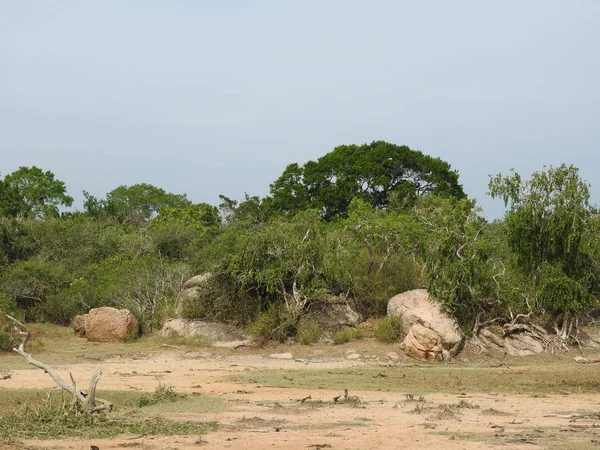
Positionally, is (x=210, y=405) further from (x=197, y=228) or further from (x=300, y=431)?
(x=197, y=228)

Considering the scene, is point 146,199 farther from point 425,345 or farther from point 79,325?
point 425,345

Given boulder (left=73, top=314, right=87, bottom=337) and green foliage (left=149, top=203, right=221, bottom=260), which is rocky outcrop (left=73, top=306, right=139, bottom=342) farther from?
green foliage (left=149, top=203, right=221, bottom=260)

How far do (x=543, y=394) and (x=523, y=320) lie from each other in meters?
6.93

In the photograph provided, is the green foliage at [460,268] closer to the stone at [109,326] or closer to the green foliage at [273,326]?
the green foliage at [273,326]

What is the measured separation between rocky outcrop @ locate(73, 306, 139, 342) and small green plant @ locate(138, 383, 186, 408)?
9.55 metres

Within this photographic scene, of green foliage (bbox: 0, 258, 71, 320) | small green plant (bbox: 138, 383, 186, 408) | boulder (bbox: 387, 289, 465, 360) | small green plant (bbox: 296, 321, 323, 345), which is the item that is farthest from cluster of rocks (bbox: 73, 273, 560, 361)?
small green plant (bbox: 138, 383, 186, 408)

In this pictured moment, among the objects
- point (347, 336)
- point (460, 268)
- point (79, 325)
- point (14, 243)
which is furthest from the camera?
point (14, 243)

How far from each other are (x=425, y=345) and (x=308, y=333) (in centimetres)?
350

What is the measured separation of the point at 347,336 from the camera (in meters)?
22.6

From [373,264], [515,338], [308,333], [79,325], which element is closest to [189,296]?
[79,325]

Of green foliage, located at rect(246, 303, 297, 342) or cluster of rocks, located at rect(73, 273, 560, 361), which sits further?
green foliage, located at rect(246, 303, 297, 342)

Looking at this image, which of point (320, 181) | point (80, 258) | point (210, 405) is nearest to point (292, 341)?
point (210, 405)

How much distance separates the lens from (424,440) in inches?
420

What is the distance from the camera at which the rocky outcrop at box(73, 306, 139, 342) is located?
23.6 m
